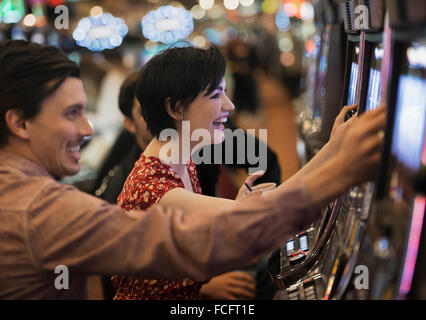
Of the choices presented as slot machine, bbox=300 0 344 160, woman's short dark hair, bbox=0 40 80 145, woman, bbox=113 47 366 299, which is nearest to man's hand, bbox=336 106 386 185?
woman, bbox=113 47 366 299

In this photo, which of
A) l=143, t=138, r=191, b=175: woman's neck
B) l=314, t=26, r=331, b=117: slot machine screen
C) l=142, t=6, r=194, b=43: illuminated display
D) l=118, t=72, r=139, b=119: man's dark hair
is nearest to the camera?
l=143, t=138, r=191, b=175: woman's neck

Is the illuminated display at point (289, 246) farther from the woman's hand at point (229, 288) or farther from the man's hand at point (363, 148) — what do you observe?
the man's hand at point (363, 148)

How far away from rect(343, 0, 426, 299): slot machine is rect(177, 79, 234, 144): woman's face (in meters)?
0.77

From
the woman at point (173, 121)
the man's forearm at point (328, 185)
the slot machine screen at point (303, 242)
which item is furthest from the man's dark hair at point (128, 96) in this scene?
the man's forearm at point (328, 185)

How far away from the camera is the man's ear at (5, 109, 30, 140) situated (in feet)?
5.70

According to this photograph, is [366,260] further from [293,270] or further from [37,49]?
[37,49]

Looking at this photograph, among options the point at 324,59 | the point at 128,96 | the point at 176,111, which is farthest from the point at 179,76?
the point at 324,59

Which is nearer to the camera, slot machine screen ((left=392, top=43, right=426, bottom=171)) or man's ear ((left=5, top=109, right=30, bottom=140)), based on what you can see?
slot machine screen ((left=392, top=43, right=426, bottom=171))

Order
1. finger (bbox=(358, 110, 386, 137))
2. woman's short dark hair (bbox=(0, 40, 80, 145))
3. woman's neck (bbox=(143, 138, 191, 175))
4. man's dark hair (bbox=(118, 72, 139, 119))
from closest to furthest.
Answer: finger (bbox=(358, 110, 386, 137)) < woman's short dark hair (bbox=(0, 40, 80, 145)) < woman's neck (bbox=(143, 138, 191, 175)) < man's dark hair (bbox=(118, 72, 139, 119))

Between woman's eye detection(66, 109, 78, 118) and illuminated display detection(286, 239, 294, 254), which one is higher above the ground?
woman's eye detection(66, 109, 78, 118)

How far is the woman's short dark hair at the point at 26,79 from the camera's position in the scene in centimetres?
172

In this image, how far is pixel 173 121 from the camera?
2215mm

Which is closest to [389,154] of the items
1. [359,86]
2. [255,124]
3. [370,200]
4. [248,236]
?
[370,200]

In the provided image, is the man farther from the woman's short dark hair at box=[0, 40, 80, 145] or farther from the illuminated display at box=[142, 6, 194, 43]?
the illuminated display at box=[142, 6, 194, 43]
